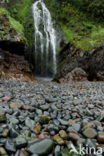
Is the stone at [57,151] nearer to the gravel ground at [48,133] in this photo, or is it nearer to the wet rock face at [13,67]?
the gravel ground at [48,133]

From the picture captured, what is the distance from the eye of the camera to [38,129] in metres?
2.12

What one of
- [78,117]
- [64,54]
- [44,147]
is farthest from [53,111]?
[64,54]

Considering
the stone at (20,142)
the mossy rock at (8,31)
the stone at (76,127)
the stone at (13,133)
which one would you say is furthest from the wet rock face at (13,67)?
the stone at (20,142)

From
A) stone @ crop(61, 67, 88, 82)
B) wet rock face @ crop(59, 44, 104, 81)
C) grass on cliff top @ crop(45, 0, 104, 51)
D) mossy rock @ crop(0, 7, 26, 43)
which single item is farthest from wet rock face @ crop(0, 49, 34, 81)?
grass on cliff top @ crop(45, 0, 104, 51)

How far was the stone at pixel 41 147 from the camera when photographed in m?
1.55

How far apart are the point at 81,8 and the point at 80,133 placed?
20692mm

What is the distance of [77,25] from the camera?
16719 millimetres

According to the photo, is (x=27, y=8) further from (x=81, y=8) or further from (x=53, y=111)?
(x=53, y=111)

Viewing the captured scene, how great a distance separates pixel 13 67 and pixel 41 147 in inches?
376

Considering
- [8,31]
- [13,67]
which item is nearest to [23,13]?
[8,31]

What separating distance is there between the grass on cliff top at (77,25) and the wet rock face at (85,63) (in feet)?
2.31

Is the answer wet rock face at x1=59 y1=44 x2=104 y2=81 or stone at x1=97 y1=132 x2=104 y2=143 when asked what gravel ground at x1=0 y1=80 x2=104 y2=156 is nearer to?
stone at x1=97 y1=132 x2=104 y2=143

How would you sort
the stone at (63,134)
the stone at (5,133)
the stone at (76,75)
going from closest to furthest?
the stone at (5,133) < the stone at (63,134) < the stone at (76,75)

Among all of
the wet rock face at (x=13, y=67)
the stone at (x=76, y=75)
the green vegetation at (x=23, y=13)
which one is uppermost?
the green vegetation at (x=23, y=13)
